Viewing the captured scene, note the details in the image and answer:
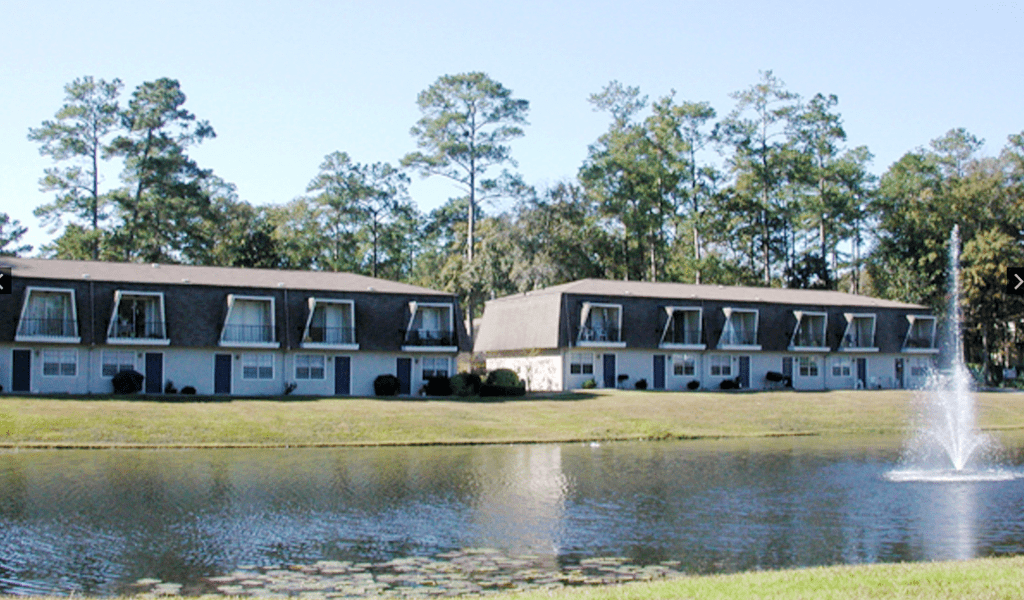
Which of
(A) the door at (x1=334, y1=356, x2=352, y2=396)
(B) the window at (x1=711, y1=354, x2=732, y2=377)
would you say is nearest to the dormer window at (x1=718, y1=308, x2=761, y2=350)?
(B) the window at (x1=711, y1=354, x2=732, y2=377)

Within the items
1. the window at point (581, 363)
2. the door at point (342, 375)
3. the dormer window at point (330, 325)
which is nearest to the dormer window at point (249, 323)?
the dormer window at point (330, 325)

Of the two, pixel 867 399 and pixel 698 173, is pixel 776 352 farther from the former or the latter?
pixel 698 173

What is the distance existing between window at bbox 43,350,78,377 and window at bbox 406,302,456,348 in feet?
51.0

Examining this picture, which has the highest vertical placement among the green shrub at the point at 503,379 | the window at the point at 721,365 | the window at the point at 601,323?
the window at the point at 601,323

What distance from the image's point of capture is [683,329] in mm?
60594

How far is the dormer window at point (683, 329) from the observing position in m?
59.7

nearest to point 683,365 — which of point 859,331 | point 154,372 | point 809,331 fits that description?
point 809,331

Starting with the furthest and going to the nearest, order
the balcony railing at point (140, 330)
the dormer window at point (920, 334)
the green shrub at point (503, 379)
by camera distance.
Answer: the dormer window at point (920, 334), the green shrub at point (503, 379), the balcony railing at point (140, 330)

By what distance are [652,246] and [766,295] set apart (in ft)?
46.5

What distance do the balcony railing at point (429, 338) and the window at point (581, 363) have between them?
7.82 m

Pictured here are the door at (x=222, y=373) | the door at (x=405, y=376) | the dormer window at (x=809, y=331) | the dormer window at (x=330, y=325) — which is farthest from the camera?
the dormer window at (x=809, y=331)

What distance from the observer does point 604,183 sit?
7712 cm

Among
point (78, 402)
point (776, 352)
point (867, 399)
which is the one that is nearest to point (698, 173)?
point (776, 352)

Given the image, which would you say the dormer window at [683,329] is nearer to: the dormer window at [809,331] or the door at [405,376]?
the dormer window at [809,331]
